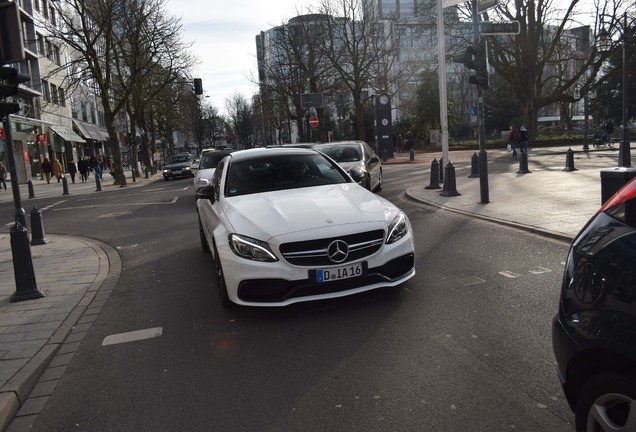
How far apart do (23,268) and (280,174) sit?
334cm

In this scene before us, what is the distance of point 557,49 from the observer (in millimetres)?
37062

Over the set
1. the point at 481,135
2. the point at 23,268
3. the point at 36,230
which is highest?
the point at 481,135

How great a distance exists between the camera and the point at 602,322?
2162 mm

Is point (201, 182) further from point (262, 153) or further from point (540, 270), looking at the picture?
point (540, 270)

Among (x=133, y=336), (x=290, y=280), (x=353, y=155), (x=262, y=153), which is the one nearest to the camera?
(x=290, y=280)

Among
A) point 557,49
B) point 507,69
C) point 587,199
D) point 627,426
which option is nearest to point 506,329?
point 627,426

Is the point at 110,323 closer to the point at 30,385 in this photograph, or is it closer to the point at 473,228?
the point at 30,385

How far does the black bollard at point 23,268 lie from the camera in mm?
6402

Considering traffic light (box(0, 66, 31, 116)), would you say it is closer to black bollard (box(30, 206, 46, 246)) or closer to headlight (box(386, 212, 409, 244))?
headlight (box(386, 212, 409, 244))

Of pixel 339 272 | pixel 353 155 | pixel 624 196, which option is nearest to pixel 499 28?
pixel 353 155

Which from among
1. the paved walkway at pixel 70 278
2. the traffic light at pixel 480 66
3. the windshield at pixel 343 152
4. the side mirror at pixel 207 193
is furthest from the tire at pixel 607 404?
the windshield at pixel 343 152

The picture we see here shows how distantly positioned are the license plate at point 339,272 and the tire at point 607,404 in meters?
2.61

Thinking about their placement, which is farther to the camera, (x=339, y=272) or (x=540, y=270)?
(x=540, y=270)

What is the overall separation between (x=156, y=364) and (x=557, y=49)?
39515 mm
